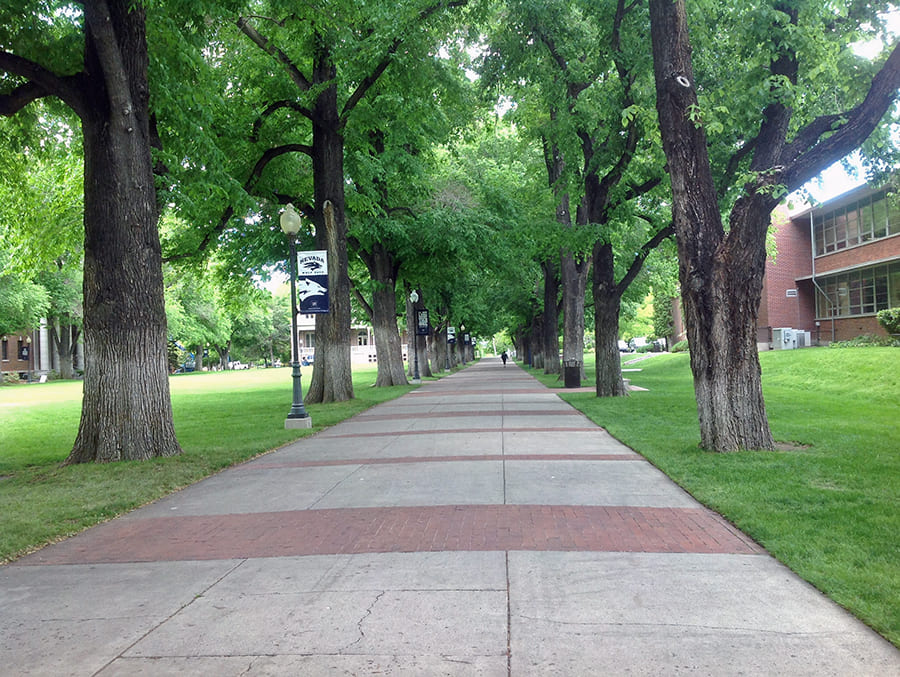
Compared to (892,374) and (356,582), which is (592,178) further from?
(356,582)

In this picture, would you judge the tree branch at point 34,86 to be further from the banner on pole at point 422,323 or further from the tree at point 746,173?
the banner on pole at point 422,323

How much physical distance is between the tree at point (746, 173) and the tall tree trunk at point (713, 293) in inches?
0.5

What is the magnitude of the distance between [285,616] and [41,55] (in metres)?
10.2

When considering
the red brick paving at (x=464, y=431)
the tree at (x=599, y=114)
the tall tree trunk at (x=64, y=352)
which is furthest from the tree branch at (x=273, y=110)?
the tall tree trunk at (x=64, y=352)

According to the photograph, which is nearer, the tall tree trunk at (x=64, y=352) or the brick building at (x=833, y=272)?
the brick building at (x=833, y=272)

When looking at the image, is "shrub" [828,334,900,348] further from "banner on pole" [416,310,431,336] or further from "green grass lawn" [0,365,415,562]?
"green grass lawn" [0,365,415,562]

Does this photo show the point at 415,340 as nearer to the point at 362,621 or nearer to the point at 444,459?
the point at 444,459

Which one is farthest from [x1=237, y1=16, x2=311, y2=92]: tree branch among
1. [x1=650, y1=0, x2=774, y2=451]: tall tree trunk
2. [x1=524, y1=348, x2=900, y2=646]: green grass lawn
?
[x1=650, y1=0, x2=774, y2=451]: tall tree trunk

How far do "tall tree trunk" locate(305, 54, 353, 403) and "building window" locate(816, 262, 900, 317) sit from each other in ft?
73.4

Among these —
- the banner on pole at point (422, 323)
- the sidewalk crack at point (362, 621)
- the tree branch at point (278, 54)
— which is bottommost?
the sidewalk crack at point (362, 621)

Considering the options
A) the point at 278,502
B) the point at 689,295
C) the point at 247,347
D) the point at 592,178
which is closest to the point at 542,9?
the point at 592,178

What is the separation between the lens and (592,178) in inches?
725

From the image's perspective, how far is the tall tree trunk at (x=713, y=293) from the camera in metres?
9.30

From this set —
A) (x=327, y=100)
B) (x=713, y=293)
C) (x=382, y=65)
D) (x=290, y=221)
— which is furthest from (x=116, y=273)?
(x=327, y=100)
